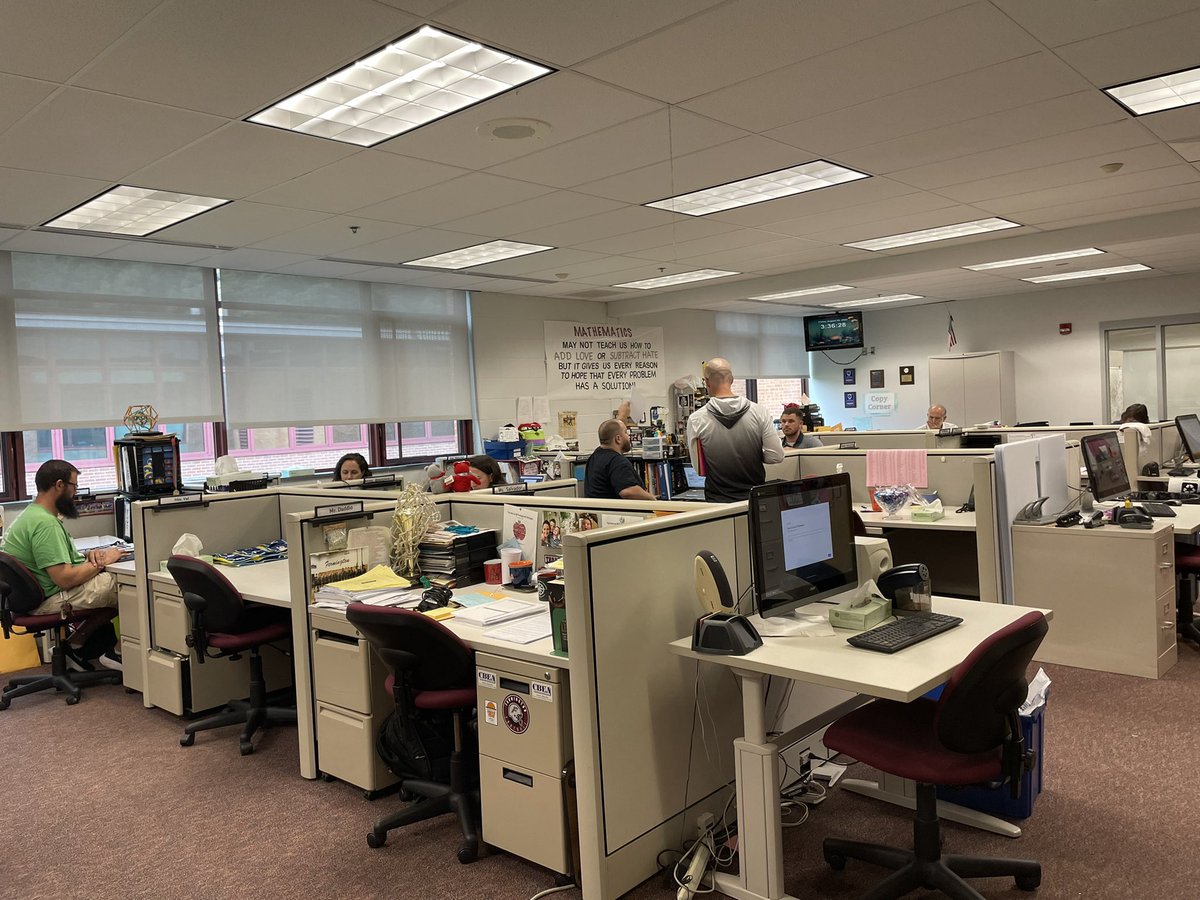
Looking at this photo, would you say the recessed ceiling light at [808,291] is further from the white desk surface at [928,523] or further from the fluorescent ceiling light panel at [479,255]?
the white desk surface at [928,523]

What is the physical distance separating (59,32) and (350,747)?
8.27 ft

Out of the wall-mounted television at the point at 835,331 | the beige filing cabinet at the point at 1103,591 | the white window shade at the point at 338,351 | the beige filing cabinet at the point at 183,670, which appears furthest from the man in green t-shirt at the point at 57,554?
the wall-mounted television at the point at 835,331

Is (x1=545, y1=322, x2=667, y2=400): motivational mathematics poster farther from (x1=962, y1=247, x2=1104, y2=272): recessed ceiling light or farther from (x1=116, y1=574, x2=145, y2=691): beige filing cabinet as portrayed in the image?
(x1=116, y1=574, x2=145, y2=691): beige filing cabinet

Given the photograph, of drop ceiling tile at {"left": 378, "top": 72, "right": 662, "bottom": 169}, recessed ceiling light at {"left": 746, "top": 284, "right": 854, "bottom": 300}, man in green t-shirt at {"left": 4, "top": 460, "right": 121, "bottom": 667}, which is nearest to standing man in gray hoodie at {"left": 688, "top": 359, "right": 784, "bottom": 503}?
drop ceiling tile at {"left": 378, "top": 72, "right": 662, "bottom": 169}

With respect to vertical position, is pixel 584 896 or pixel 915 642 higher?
pixel 915 642

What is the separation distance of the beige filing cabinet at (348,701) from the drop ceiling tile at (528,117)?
6.73ft

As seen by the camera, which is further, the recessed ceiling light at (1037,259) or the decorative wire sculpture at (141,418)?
the recessed ceiling light at (1037,259)

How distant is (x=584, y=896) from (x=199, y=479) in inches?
204

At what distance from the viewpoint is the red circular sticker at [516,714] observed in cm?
248

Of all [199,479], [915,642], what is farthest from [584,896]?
[199,479]

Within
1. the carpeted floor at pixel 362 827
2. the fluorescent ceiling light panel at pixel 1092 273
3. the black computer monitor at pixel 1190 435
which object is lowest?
the carpeted floor at pixel 362 827

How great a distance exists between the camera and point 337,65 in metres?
2.88

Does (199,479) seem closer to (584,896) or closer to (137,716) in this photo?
(137,716)

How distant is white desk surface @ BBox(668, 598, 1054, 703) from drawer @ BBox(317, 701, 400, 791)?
130 cm
